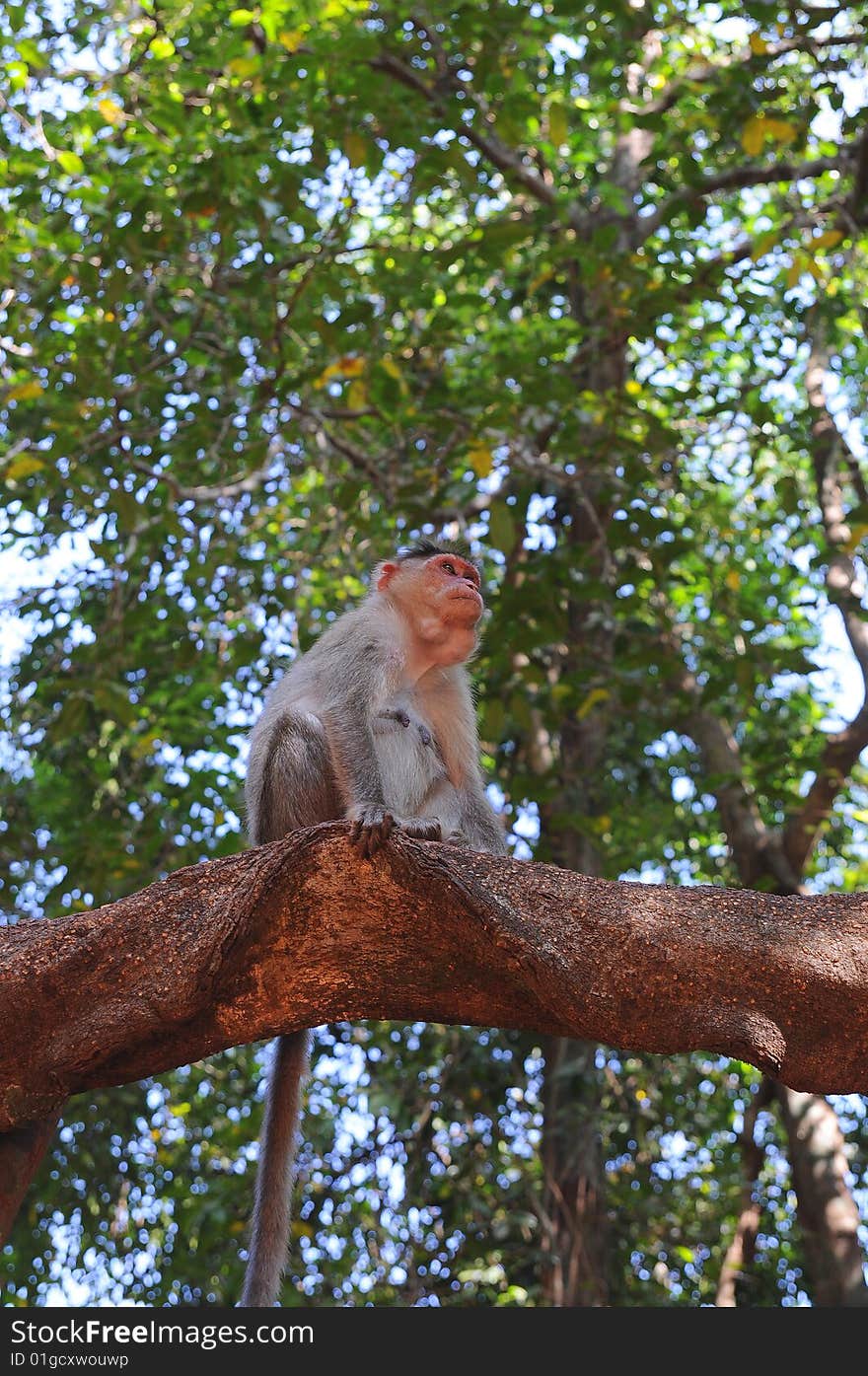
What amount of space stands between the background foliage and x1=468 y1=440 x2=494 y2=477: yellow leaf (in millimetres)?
58

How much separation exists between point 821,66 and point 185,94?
359 centimetres

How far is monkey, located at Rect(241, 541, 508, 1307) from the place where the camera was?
4.59m

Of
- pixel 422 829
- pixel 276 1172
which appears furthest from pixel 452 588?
pixel 276 1172


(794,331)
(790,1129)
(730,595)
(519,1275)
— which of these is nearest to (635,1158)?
(519,1275)

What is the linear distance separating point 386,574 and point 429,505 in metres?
2.14

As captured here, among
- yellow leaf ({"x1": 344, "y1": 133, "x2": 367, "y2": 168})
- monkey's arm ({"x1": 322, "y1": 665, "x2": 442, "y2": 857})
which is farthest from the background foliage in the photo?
monkey's arm ({"x1": 322, "y1": 665, "x2": 442, "y2": 857})

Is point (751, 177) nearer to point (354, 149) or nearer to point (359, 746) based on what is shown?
point (354, 149)

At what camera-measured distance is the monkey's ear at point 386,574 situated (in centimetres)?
583

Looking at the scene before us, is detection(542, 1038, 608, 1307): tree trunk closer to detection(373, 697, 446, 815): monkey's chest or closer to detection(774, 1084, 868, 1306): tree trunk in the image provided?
detection(774, 1084, 868, 1306): tree trunk

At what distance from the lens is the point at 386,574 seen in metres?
5.85

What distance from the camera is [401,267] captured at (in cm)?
845

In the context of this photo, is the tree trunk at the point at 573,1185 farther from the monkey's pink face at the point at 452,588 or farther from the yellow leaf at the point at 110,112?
the yellow leaf at the point at 110,112

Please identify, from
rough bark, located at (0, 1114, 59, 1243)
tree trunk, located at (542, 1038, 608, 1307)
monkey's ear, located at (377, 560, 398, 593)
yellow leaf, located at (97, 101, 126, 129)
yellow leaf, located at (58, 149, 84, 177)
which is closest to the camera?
rough bark, located at (0, 1114, 59, 1243)

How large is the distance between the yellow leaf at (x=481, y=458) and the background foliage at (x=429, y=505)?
58 millimetres
